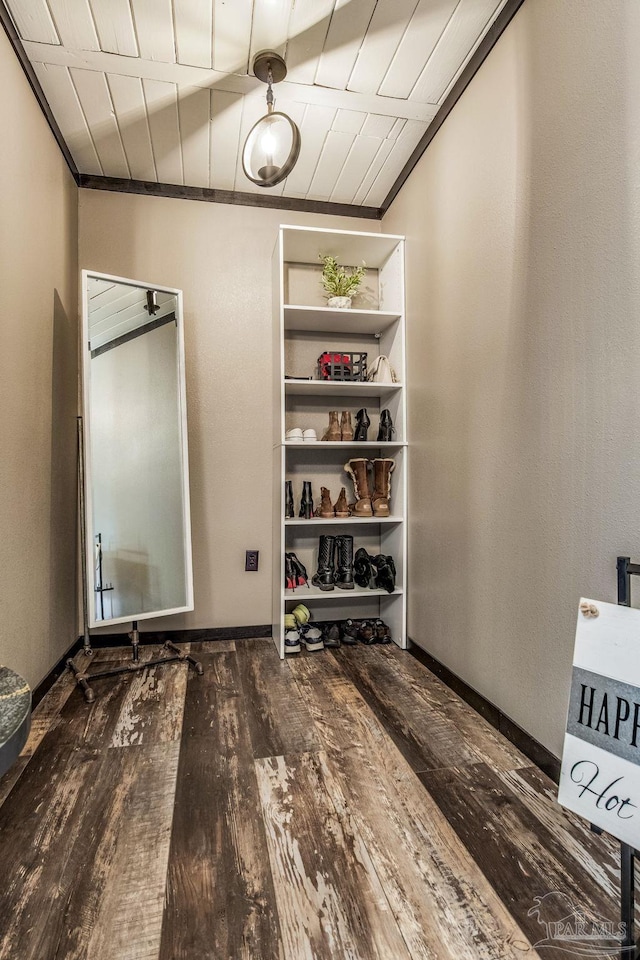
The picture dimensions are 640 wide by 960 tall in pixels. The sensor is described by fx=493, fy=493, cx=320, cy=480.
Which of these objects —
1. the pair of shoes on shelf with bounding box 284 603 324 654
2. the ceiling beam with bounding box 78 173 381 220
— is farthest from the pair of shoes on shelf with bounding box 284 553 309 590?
the ceiling beam with bounding box 78 173 381 220

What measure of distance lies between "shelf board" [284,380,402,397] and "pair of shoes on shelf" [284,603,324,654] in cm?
121

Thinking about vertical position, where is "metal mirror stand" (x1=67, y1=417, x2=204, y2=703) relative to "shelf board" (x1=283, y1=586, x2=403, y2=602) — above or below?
below

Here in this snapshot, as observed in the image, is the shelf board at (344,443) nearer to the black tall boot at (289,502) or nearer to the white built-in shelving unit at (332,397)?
the white built-in shelving unit at (332,397)

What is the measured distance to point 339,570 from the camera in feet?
9.02

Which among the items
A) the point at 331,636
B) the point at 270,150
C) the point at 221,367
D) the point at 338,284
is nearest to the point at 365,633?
the point at 331,636

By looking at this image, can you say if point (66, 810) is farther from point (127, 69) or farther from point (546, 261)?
point (127, 69)

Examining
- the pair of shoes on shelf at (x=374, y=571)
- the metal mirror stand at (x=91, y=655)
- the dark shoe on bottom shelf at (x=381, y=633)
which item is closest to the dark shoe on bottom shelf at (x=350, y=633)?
the dark shoe on bottom shelf at (x=381, y=633)

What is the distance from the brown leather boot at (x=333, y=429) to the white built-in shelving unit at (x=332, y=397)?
0.25 feet

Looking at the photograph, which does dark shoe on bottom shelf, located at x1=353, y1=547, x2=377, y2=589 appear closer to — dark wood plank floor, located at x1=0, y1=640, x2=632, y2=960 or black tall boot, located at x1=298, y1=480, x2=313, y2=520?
black tall boot, located at x1=298, y1=480, x2=313, y2=520

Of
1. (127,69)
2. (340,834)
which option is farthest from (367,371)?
(340,834)

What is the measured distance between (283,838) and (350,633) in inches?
57.1

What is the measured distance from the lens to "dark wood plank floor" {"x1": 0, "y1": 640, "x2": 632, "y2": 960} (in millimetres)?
998

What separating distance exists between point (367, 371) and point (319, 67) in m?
1.41

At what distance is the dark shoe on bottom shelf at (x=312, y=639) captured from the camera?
259cm
